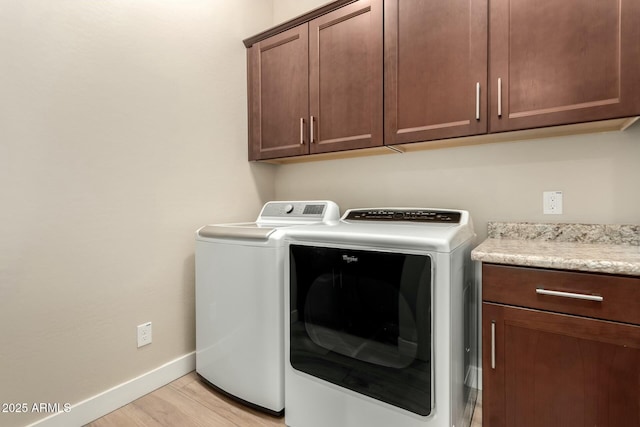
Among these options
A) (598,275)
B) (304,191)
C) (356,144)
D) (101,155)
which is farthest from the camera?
(304,191)

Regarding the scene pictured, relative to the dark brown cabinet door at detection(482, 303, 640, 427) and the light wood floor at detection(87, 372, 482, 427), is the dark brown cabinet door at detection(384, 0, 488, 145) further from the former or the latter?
the light wood floor at detection(87, 372, 482, 427)

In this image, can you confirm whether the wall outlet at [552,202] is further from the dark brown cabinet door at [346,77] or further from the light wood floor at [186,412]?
the light wood floor at [186,412]

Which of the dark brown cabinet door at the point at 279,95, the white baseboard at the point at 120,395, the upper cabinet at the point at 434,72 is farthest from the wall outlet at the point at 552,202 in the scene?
the white baseboard at the point at 120,395

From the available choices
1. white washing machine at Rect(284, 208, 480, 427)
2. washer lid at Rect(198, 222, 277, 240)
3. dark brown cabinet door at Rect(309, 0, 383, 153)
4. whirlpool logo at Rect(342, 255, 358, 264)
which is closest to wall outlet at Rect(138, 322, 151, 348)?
washer lid at Rect(198, 222, 277, 240)

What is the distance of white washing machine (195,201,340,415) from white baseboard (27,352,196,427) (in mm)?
164

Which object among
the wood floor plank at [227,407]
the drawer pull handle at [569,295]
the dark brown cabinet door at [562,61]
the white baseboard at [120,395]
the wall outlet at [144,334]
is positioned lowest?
the wood floor plank at [227,407]

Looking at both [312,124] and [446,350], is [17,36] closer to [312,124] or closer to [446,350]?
[312,124]

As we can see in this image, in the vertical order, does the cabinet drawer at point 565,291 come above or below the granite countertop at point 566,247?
below

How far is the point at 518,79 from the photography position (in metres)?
1.35

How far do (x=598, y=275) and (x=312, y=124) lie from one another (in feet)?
4.98

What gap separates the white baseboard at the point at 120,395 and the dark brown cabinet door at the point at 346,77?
1525mm

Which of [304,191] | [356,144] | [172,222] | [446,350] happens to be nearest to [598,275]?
[446,350]

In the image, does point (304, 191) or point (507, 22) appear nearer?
point (507, 22)

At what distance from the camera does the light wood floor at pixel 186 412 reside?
148cm
